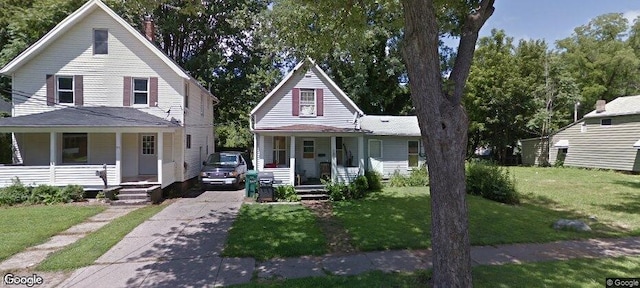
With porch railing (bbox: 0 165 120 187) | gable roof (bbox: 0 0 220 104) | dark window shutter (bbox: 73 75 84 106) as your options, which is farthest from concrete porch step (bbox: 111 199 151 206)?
gable roof (bbox: 0 0 220 104)

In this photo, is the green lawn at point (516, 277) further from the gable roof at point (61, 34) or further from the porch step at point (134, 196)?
the gable roof at point (61, 34)

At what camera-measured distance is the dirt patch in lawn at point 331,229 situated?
706 cm

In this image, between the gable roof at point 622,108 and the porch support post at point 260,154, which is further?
the gable roof at point 622,108

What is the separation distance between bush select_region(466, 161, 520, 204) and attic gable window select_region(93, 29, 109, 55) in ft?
57.1

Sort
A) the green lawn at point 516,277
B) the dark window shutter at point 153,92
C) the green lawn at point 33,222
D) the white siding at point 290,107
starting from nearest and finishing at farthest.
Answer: the green lawn at point 516,277 < the green lawn at point 33,222 < the dark window shutter at point 153,92 < the white siding at point 290,107

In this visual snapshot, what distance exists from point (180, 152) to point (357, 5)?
11.6m

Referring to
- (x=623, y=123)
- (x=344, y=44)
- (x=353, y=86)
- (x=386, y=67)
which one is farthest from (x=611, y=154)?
(x=344, y=44)

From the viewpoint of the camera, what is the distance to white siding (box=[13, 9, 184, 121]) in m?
14.4

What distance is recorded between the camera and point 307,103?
16609 mm

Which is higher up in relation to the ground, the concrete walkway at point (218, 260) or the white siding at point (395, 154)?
the white siding at point (395, 154)

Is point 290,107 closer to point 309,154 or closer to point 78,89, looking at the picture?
point 309,154

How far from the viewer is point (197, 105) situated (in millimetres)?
18266

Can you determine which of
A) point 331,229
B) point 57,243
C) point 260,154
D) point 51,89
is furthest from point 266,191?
point 51,89

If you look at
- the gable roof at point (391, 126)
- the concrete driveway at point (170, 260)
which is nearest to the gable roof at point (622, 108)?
the gable roof at point (391, 126)
